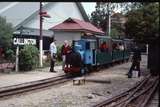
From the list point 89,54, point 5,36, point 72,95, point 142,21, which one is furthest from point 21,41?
point 72,95

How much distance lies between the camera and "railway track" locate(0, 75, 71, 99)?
15.9 meters

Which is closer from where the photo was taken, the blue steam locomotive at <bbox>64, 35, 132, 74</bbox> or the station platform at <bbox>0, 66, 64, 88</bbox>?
the station platform at <bbox>0, 66, 64, 88</bbox>

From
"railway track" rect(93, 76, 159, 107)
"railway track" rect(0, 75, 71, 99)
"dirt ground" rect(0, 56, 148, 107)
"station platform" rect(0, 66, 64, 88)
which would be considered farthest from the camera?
"station platform" rect(0, 66, 64, 88)

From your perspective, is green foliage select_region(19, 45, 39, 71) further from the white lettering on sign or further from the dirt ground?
the dirt ground

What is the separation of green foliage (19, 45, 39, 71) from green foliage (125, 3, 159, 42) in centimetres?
680

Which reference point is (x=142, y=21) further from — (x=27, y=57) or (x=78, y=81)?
(x=78, y=81)

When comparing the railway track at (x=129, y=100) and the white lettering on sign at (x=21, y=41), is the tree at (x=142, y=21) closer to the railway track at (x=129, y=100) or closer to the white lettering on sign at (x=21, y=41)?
the white lettering on sign at (x=21, y=41)

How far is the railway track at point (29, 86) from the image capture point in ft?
52.1

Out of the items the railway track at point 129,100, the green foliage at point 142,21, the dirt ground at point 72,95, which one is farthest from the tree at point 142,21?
the railway track at point 129,100

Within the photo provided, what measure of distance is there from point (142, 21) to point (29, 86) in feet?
44.0

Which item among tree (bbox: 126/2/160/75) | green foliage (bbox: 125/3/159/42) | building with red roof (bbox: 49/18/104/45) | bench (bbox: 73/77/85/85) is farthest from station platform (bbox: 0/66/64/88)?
building with red roof (bbox: 49/18/104/45)

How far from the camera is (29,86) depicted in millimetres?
18016

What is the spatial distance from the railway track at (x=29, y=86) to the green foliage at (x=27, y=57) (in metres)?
2.42

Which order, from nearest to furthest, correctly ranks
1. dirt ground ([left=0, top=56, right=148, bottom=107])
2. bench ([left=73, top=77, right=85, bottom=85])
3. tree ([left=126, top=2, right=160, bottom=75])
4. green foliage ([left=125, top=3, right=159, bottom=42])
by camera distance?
dirt ground ([left=0, top=56, right=148, bottom=107])
bench ([left=73, top=77, right=85, bottom=85])
tree ([left=126, top=2, right=160, bottom=75])
green foliage ([left=125, top=3, right=159, bottom=42])
